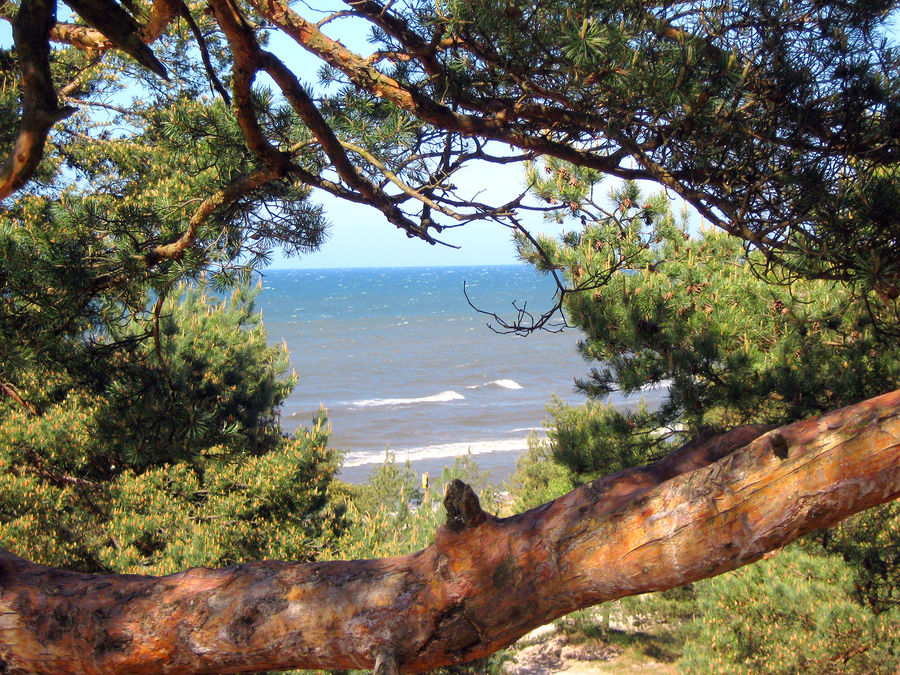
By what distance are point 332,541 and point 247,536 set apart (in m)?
0.67

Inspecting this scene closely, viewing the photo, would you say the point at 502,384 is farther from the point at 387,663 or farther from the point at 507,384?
the point at 387,663

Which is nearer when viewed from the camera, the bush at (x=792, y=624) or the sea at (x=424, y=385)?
the bush at (x=792, y=624)

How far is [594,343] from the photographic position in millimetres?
4953

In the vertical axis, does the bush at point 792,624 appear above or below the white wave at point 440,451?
below

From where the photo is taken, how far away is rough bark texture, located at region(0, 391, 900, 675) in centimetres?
173

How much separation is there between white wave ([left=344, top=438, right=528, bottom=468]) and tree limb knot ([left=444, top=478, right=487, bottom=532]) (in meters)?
13.3

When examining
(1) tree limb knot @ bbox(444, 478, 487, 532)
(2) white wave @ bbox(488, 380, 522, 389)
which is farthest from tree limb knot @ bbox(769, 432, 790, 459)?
(2) white wave @ bbox(488, 380, 522, 389)

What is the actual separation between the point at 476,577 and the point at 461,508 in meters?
0.18

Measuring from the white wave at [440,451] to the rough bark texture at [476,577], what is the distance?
42.8 feet

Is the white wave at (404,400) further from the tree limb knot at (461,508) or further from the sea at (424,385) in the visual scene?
the tree limb knot at (461,508)

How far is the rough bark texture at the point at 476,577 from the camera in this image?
5.66 ft

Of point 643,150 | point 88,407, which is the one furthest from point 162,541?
point 643,150

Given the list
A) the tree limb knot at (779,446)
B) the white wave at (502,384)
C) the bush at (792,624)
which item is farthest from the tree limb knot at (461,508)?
the white wave at (502,384)

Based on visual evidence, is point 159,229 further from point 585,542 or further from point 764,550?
point 764,550
